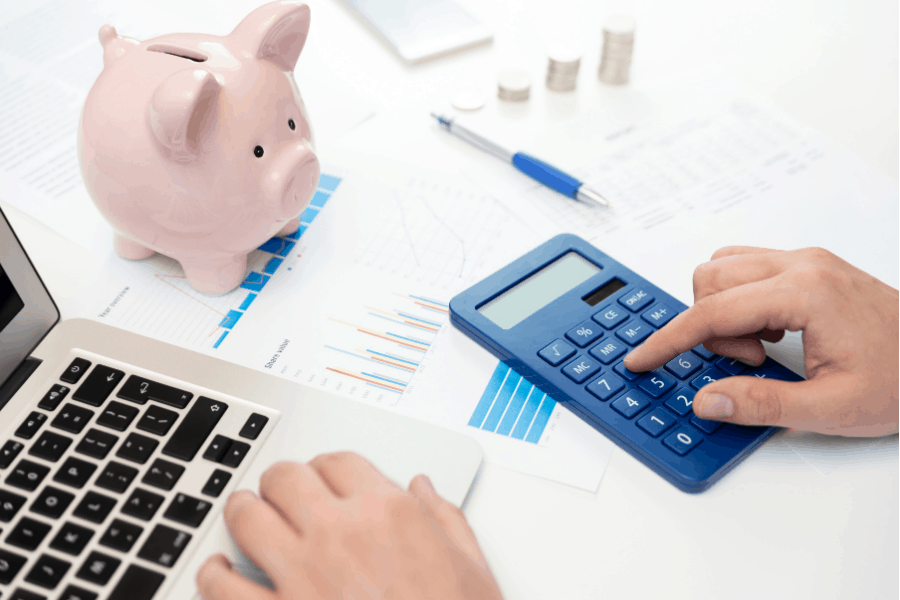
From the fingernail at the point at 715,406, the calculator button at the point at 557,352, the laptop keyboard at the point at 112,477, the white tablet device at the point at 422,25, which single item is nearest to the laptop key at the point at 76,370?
the laptop keyboard at the point at 112,477

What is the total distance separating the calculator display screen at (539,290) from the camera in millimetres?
582

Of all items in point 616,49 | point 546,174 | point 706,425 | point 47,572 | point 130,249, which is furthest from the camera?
point 616,49

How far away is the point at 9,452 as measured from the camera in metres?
0.45

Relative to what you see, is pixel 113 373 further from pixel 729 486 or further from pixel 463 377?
pixel 729 486

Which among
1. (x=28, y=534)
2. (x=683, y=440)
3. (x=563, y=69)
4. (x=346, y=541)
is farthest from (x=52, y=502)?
(x=563, y=69)

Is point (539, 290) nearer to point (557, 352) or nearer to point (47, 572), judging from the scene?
point (557, 352)

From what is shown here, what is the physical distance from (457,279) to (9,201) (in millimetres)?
452

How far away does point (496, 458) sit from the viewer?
1.65ft

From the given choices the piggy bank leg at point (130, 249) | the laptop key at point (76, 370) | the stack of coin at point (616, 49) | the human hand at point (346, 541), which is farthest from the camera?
the stack of coin at point (616, 49)

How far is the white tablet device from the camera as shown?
90cm

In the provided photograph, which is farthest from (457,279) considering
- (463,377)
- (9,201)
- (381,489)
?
(9,201)

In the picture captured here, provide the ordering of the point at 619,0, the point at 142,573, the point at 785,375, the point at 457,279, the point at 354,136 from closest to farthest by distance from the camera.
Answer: the point at 142,573
the point at 785,375
the point at 457,279
the point at 354,136
the point at 619,0

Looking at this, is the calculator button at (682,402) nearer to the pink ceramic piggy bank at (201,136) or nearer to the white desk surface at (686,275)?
the white desk surface at (686,275)

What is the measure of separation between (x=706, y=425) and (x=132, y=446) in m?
0.39
